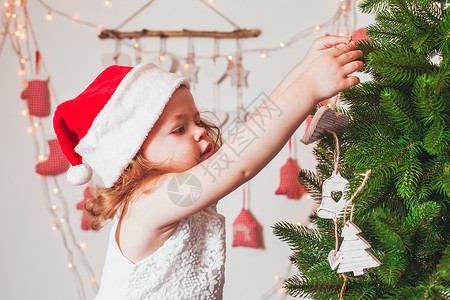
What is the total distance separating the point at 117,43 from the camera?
179 cm

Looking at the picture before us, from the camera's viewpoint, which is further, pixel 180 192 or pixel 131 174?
pixel 131 174

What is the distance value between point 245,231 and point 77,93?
961 mm

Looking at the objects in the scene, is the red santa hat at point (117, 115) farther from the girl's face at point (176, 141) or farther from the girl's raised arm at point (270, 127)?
the girl's raised arm at point (270, 127)

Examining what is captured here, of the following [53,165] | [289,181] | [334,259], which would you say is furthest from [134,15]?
[334,259]

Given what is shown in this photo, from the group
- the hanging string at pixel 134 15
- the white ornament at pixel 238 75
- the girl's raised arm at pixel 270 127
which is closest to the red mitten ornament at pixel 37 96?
the hanging string at pixel 134 15

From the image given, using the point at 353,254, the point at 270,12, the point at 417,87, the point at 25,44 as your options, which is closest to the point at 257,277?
the point at 270,12

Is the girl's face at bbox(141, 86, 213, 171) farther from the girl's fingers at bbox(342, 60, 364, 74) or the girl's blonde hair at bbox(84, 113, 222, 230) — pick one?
the girl's fingers at bbox(342, 60, 364, 74)

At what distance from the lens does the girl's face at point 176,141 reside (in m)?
0.73

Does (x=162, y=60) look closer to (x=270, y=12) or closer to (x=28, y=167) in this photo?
(x=270, y=12)

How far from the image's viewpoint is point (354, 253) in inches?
21.0

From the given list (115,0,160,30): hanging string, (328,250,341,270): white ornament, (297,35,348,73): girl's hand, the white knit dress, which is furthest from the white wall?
(328,250,341,270): white ornament

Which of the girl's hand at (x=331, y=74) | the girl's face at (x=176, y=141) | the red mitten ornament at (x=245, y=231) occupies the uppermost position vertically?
the girl's hand at (x=331, y=74)

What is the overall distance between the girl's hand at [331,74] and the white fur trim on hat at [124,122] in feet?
0.98

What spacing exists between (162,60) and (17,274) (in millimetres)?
1168
